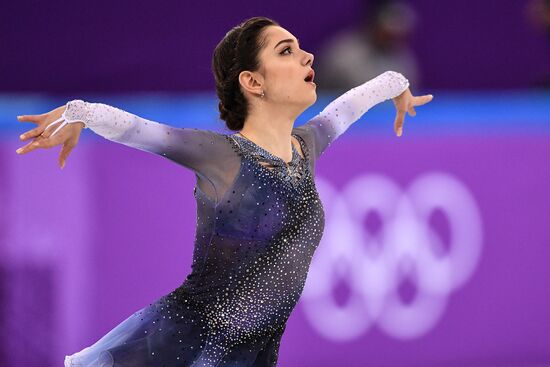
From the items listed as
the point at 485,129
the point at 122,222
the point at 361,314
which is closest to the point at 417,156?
the point at 485,129

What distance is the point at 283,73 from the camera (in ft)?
11.2

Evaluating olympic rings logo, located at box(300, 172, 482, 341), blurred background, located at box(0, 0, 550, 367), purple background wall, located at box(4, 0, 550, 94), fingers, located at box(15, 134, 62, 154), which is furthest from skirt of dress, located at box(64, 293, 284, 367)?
purple background wall, located at box(4, 0, 550, 94)

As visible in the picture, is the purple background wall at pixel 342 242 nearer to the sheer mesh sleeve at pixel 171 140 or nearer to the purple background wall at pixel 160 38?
the purple background wall at pixel 160 38

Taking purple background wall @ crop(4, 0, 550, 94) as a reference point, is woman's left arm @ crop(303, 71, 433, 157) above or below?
below

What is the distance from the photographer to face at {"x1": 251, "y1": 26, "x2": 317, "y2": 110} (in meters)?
3.40

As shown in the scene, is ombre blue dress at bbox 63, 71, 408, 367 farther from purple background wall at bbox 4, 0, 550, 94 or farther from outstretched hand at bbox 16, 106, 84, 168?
purple background wall at bbox 4, 0, 550, 94

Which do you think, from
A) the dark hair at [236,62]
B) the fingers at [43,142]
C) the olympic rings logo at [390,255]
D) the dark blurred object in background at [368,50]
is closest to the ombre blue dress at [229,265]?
the dark hair at [236,62]

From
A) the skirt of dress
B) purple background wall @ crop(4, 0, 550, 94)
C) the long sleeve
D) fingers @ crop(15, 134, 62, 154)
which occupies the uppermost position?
purple background wall @ crop(4, 0, 550, 94)

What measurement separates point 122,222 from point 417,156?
1.62 m

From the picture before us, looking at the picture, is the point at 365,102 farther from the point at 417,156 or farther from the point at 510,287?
the point at 510,287

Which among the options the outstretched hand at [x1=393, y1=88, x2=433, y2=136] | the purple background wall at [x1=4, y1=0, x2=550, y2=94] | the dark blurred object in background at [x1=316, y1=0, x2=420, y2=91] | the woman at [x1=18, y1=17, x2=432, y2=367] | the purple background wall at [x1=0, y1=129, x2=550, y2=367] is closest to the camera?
the woman at [x1=18, y1=17, x2=432, y2=367]

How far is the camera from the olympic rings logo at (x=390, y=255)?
5.80m

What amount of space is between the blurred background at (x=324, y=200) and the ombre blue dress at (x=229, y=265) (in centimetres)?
197

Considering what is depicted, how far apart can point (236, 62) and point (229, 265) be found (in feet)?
2.01
